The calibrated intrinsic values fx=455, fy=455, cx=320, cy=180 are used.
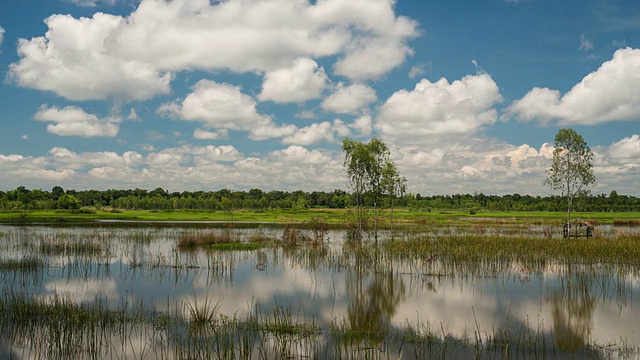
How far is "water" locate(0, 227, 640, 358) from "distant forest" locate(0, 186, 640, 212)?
242ft

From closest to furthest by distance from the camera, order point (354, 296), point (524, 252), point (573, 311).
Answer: point (573, 311)
point (354, 296)
point (524, 252)

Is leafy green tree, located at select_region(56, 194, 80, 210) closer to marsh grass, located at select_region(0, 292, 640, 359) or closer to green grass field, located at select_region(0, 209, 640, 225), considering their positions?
green grass field, located at select_region(0, 209, 640, 225)

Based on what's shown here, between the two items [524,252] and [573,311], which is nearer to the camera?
[573,311]

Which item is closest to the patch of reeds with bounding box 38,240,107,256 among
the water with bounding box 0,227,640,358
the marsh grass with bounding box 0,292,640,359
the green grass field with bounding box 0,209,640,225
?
the water with bounding box 0,227,640,358

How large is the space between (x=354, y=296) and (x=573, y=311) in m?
7.45

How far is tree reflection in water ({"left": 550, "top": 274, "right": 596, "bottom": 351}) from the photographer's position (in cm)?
1205

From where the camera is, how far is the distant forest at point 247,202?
10748cm

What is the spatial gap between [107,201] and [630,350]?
161m

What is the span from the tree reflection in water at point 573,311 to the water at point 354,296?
0.12 feet

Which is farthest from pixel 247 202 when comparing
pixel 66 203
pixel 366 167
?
pixel 366 167

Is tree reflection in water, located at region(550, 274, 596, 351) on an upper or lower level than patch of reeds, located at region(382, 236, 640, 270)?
lower

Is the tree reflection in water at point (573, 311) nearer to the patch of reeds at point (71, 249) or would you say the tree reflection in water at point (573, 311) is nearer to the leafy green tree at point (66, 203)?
the patch of reeds at point (71, 249)

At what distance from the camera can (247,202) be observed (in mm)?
130500

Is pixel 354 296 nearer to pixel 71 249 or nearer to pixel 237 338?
pixel 237 338
